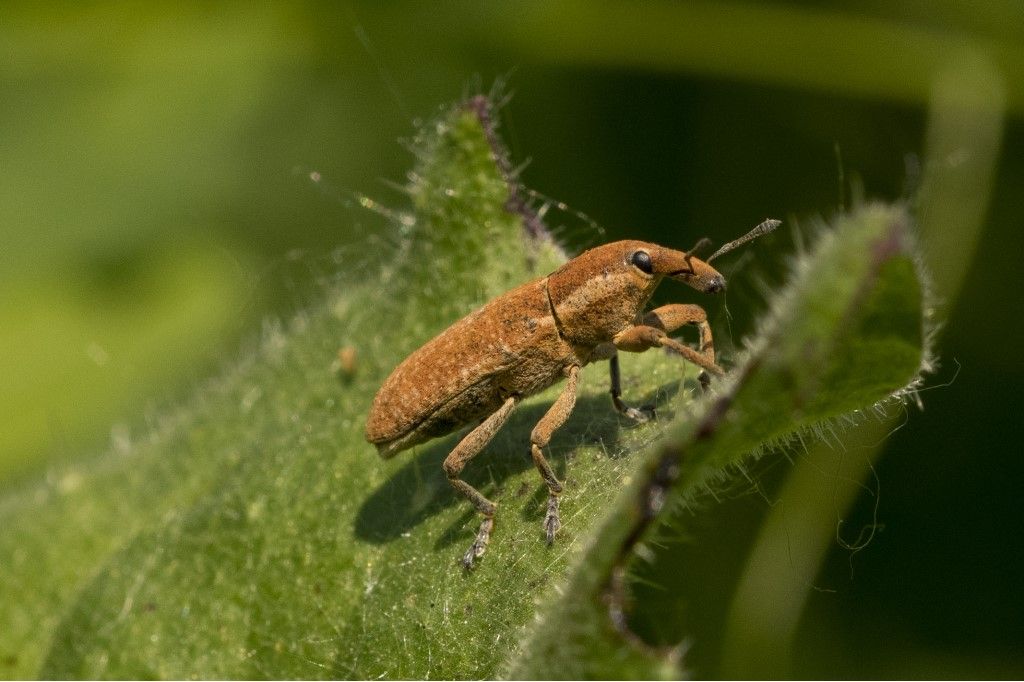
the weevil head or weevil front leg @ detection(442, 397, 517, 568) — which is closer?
weevil front leg @ detection(442, 397, 517, 568)

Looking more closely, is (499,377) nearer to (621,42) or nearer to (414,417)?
(414,417)

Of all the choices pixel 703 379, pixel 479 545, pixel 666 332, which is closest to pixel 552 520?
pixel 479 545

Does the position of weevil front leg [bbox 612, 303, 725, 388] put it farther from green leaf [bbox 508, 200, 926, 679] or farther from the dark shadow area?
green leaf [bbox 508, 200, 926, 679]

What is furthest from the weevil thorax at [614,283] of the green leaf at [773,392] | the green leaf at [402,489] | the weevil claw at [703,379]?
the green leaf at [773,392]

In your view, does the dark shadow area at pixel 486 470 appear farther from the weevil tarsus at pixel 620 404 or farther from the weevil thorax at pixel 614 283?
the weevil thorax at pixel 614 283

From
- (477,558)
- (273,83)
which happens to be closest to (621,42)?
(273,83)

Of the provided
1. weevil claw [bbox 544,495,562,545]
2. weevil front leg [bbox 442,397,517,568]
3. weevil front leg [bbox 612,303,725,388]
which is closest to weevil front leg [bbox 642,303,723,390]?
weevil front leg [bbox 612,303,725,388]

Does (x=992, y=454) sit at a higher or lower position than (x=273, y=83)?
lower
